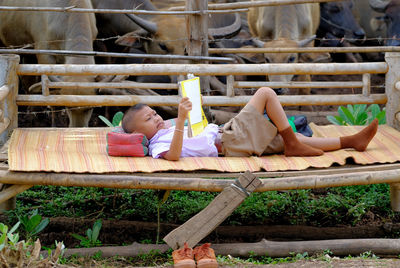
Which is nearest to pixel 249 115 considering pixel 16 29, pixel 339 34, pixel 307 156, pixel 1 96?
pixel 307 156

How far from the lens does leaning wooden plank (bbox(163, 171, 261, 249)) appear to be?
3461mm

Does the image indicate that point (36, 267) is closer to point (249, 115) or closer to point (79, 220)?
point (79, 220)

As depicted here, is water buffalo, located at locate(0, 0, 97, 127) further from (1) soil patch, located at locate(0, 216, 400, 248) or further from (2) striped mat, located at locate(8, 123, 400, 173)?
(1) soil patch, located at locate(0, 216, 400, 248)

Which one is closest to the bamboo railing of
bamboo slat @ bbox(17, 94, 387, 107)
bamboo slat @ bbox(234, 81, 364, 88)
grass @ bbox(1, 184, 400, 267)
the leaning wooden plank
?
bamboo slat @ bbox(17, 94, 387, 107)

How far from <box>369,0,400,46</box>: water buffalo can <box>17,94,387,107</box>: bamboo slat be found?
5249 millimetres

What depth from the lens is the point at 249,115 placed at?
403 cm

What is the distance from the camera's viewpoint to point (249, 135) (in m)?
4.02

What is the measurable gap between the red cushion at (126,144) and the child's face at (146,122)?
0.11 m

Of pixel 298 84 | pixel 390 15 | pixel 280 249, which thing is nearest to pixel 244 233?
pixel 280 249

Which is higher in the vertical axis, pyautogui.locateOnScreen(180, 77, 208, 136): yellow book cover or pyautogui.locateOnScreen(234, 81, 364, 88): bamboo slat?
pyautogui.locateOnScreen(180, 77, 208, 136): yellow book cover

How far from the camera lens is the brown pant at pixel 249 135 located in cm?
401

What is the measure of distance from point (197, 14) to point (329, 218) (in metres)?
2.11

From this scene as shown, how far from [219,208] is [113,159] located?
0.76m

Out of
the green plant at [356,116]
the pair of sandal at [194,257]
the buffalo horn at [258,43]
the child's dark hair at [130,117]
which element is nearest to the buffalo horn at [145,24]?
the buffalo horn at [258,43]
